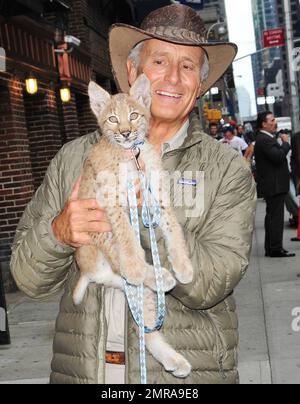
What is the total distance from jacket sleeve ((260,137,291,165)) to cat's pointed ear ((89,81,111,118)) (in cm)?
894

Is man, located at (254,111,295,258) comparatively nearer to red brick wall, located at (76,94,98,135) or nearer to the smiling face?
red brick wall, located at (76,94,98,135)

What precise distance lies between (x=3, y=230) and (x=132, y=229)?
8.26m

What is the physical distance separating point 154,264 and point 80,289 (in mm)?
354

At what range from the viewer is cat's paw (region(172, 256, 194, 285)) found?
2.46 m

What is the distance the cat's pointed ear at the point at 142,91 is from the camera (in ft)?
8.45

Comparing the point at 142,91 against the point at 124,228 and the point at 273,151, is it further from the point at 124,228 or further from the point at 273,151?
the point at 273,151

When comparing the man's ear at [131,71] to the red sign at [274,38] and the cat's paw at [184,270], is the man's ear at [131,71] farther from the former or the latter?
the red sign at [274,38]

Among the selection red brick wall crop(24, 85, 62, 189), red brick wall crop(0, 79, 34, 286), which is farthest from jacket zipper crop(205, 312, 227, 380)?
red brick wall crop(24, 85, 62, 189)

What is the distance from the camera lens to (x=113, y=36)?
3.00m

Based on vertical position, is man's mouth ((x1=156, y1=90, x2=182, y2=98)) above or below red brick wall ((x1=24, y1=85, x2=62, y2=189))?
below

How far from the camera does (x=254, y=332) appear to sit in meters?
7.26

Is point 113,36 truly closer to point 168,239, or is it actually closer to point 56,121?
point 168,239

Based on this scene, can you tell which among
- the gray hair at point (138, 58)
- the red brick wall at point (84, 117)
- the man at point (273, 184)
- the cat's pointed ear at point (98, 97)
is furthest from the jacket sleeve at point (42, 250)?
the red brick wall at point (84, 117)

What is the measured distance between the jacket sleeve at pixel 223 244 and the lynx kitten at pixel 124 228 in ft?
0.21
